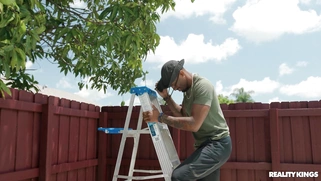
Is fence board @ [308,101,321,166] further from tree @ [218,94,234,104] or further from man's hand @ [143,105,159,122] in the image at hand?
tree @ [218,94,234,104]

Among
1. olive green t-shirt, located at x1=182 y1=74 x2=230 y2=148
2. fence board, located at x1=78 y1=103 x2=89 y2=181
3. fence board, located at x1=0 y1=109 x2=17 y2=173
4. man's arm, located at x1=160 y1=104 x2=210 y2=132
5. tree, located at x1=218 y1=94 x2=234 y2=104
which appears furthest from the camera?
tree, located at x1=218 y1=94 x2=234 y2=104

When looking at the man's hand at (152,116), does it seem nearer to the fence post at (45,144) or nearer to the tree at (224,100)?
the fence post at (45,144)

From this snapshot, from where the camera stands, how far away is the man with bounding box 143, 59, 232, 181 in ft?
8.55

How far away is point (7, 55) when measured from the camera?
2170mm

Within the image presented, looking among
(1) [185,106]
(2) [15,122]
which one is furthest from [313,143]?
(2) [15,122]

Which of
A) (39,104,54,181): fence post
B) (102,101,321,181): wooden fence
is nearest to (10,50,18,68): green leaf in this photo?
(39,104,54,181): fence post

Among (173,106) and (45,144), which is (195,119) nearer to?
(173,106)

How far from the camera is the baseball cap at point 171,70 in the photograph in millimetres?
2777

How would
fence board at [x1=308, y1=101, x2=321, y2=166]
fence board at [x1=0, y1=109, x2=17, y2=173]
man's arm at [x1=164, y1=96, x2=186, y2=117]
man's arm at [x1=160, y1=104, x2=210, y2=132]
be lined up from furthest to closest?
fence board at [x1=308, y1=101, x2=321, y2=166] < fence board at [x1=0, y1=109, x2=17, y2=173] < man's arm at [x1=164, y1=96, x2=186, y2=117] < man's arm at [x1=160, y1=104, x2=210, y2=132]

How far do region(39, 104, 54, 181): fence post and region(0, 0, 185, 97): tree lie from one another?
679 mm

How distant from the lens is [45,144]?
12.7ft

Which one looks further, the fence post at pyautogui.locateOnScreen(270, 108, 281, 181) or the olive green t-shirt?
the fence post at pyautogui.locateOnScreen(270, 108, 281, 181)

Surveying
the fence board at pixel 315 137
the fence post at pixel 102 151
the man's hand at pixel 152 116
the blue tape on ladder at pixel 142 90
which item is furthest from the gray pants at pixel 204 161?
the fence post at pixel 102 151

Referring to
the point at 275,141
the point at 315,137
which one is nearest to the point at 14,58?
the point at 275,141
